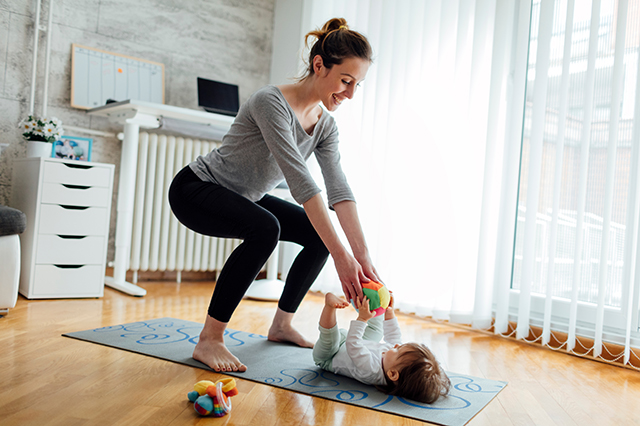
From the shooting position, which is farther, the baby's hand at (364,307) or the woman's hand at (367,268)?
the woman's hand at (367,268)

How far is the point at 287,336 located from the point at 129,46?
2064 millimetres

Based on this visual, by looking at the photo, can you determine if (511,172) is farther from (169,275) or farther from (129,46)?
(129,46)

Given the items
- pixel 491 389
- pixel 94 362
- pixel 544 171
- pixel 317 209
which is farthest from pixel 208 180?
pixel 544 171

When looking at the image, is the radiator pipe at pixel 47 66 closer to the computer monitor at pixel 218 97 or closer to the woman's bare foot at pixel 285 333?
the computer monitor at pixel 218 97

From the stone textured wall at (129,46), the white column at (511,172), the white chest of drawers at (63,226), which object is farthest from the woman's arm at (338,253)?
the stone textured wall at (129,46)

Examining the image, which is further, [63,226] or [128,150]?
[128,150]

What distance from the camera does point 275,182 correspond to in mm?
1710

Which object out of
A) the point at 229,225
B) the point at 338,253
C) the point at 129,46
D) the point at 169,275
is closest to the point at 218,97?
the point at 129,46

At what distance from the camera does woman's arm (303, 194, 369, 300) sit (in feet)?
4.43

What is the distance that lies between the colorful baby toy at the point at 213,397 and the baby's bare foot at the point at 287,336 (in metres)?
0.60

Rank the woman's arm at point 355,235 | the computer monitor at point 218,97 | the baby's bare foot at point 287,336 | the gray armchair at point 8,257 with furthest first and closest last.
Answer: the computer monitor at point 218,97 → the gray armchair at point 8,257 → the baby's bare foot at point 287,336 → the woman's arm at point 355,235

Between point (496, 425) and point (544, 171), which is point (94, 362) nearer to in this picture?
point (496, 425)

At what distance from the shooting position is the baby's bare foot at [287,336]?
1837mm

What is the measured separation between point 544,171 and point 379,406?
1.38 metres
